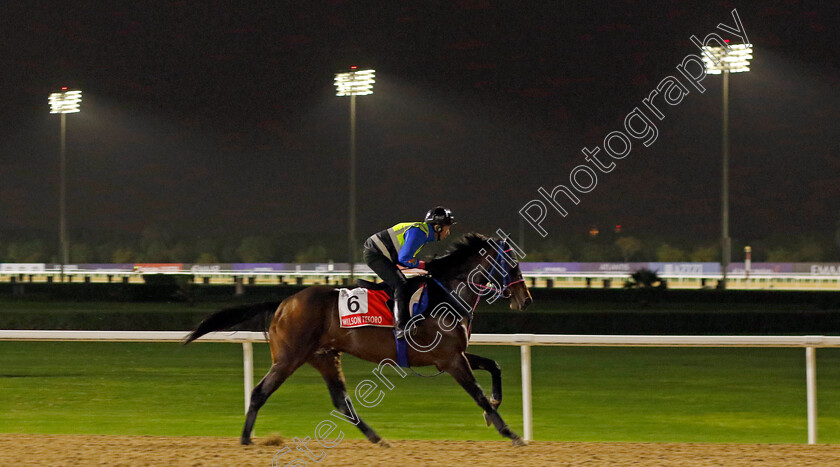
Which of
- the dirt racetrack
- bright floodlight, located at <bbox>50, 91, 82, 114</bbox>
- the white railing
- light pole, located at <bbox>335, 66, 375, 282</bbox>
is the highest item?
bright floodlight, located at <bbox>50, 91, 82, 114</bbox>

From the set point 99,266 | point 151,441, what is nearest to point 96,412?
point 151,441

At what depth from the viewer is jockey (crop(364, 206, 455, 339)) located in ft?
14.4

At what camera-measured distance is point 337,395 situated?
4648 millimetres

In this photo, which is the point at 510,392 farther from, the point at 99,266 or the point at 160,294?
the point at 99,266

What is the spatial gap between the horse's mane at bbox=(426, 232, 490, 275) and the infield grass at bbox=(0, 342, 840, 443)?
114 cm

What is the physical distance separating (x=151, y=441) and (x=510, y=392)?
3322 mm

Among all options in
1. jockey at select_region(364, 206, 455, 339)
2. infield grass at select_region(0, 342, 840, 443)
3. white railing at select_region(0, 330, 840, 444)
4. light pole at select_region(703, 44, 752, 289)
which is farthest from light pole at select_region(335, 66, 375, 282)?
jockey at select_region(364, 206, 455, 339)

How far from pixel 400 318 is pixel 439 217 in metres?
0.53

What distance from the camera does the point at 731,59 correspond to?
1970 cm

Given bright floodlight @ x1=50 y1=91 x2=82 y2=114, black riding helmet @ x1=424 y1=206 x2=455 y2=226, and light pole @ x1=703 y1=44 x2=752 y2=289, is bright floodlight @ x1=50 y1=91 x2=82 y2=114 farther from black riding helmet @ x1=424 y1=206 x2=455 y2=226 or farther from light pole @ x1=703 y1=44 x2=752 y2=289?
black riding helmet @ x1=424 y1=206 x2=455 y2=226

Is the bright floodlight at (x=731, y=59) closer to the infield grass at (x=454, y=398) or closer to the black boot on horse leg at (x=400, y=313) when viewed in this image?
the infield grass at (x=454, y=398)

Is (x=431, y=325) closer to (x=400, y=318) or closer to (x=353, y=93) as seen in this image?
(x=400, y=318)

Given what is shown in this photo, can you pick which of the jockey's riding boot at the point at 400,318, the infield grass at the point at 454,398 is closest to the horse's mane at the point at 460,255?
the jockey's riding boot at the point at 400,318

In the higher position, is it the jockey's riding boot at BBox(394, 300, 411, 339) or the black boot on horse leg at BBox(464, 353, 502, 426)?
the jockey's riding boot at BBox(394, 300, 411, 339)
